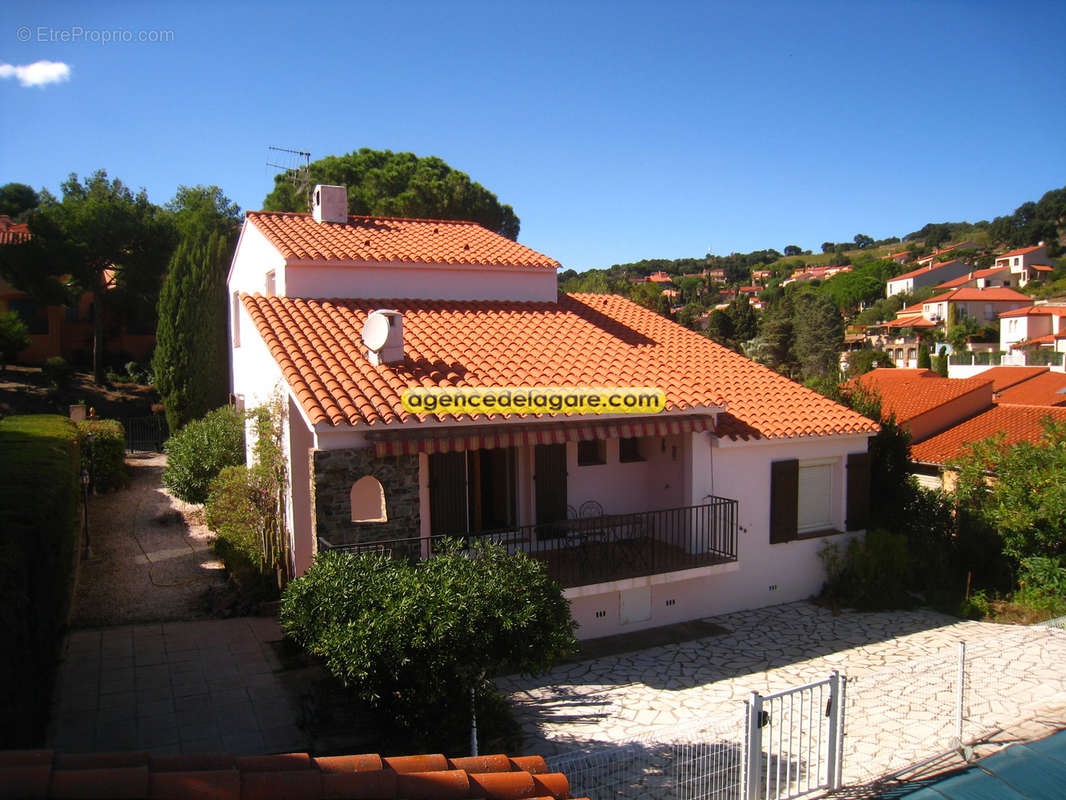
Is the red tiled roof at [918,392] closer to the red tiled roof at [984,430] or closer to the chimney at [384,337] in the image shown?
the red tiled roof at [984,430]

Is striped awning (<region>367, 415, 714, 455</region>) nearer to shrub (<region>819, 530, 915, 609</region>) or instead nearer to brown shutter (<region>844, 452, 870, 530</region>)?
brown shutter (<region>844, 452, 870, 530</region>)

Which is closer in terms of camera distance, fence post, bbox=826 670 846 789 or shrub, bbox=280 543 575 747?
shrub, bbox=280 543 575 747

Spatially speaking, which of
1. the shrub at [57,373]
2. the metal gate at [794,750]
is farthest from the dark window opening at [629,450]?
the shrub at [57,373]

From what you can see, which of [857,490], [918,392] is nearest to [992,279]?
[918,392]

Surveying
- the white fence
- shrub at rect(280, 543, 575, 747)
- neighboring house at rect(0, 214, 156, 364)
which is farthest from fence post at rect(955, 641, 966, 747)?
neighboring house at rect(0, 214, 156, 364)

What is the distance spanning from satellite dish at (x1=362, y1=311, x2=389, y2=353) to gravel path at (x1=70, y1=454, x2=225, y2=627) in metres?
7.87

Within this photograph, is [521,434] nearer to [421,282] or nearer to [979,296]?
[421,282]

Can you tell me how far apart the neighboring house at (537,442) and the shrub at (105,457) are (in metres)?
11.7

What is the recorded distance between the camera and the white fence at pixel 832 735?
973cm

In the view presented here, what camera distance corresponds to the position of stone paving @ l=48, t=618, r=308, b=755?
38.9 feet

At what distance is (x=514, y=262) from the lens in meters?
23.1

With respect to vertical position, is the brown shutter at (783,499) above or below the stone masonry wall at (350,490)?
below

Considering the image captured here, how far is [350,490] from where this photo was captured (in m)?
14.5

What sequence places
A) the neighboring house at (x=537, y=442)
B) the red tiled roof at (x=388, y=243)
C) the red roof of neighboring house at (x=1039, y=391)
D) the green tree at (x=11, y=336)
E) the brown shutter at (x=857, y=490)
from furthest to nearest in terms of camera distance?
the green tree at (x=11, y=336) < the red roof of neighboring house at (x=1039, y=391) < the red tiled roof at (x=388, y=243) < the brown shutter at (x=857, y=490) < the neighboring house at (x=537, y=442)
